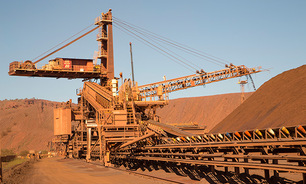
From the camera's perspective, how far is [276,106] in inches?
1249

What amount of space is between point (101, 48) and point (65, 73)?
20.9 ft

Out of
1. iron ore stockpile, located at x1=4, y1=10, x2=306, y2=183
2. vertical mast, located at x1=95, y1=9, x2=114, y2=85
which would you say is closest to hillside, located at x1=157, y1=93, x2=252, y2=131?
iron ore stockpile, located at x1=4, y1=10, x2=306, y2=183

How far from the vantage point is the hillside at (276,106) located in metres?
27.8

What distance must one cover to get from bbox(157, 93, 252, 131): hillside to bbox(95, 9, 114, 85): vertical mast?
145ft

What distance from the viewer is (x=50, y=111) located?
14650 cm

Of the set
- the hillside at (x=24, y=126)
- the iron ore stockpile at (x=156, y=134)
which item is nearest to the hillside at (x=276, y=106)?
the iron ore stockpile at (x=156, y=134)

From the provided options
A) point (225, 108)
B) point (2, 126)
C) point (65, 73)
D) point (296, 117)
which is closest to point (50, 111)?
point (2, 126)

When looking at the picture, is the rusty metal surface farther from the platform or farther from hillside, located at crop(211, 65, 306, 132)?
hillside, located at crop(211, 65, 306, 132)

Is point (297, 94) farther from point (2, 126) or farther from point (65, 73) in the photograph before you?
point (2, 126)

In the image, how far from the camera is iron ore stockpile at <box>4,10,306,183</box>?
15.1m

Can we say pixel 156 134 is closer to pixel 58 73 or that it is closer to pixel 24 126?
pixel 58 73

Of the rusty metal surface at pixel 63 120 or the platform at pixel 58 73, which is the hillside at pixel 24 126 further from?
the rusty metal surface at pixel 63 120

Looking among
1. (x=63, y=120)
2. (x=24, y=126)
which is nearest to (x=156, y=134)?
(x=63, y=120)

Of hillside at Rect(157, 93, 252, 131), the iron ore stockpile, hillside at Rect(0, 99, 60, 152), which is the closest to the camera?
the iron ore stockpile
